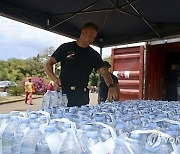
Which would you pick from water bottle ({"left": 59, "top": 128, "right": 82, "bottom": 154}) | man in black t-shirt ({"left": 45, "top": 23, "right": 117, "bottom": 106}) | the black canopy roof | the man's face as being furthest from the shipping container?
water bottle ({"left": 59, "top": 128, "right": 82, "bottom": 154})

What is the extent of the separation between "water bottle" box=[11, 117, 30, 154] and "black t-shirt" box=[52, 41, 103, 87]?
5.65ft

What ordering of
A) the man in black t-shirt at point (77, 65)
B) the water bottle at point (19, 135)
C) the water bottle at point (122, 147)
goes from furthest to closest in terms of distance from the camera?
the man in black t-shirt at point (77, 65) → the water bottle at point (19, 135) → the water bottle at point (122, 147)

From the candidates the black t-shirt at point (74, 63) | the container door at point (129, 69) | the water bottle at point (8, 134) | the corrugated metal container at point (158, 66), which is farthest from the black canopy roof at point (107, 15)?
the water bottle at point (8, 134)

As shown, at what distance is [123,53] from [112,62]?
36 cm

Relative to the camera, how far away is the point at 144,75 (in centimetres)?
551

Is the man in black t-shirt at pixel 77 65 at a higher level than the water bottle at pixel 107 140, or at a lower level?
higher

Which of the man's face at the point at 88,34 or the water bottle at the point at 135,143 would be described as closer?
the water bottle at the point at 135,143

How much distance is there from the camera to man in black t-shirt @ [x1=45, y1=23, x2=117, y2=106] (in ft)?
10.1

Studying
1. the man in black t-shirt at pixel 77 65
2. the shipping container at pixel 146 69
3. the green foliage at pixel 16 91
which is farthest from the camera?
the green foliage at pixel 16 91

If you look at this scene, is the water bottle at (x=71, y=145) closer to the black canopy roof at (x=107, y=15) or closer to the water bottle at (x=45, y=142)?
the water bottle at (x=45, y=142)

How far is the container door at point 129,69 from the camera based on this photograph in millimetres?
5551

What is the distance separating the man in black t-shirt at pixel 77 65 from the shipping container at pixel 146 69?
2448 millimetres

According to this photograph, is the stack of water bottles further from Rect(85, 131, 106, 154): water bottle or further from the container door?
the container door

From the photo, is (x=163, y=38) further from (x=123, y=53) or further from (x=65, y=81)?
(x=65, y=81)
